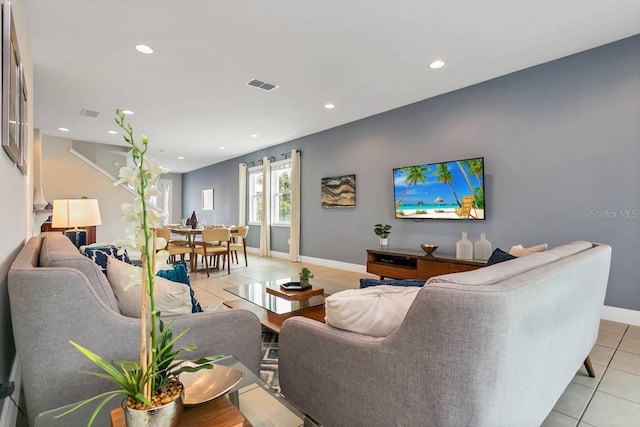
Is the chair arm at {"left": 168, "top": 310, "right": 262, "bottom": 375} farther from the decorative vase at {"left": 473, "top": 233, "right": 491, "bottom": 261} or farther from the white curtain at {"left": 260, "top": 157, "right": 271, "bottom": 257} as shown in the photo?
the white curtain at {"left": 260, "top": 157, "right": 271, "bottom": 257}

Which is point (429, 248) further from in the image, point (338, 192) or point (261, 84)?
point (261, 84)

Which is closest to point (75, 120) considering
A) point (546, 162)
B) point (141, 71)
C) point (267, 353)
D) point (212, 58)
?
point (141, 71)

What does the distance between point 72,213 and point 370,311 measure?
138 inches

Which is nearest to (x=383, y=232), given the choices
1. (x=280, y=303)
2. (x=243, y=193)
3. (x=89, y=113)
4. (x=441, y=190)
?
(x=441, y=190)

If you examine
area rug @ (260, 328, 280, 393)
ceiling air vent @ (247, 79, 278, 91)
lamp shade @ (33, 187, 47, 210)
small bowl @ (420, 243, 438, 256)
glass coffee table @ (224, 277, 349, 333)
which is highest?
ceiling air vent @ (247, 79, 278, 91)

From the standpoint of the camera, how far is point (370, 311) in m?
1.20

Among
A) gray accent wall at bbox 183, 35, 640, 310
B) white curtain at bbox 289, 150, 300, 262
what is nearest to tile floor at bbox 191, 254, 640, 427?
gray accent wall at bbox 183, 35, 640, 310

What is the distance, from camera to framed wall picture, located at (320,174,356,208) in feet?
18.3

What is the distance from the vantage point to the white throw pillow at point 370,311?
1.18 m

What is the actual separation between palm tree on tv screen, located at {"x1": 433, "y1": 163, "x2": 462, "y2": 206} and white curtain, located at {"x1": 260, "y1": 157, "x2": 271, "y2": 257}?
4292mm

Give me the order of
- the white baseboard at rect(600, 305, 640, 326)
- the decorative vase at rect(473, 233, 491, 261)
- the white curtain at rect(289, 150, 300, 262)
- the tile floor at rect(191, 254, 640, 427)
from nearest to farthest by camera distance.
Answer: the tile floor at rect(191, 254, 640, 427)
the white baseboard at rect(600, 305, 640, 326)
the decorative vase at rect(473, 233, 491, 261)
the white curtain at rect(289, 150, 300, 262)

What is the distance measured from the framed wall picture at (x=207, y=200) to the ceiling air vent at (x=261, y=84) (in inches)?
269

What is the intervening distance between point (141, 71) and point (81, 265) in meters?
3.17

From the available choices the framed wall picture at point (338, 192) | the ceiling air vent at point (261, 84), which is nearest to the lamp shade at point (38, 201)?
the ceiling air vent at point (261, 84)
